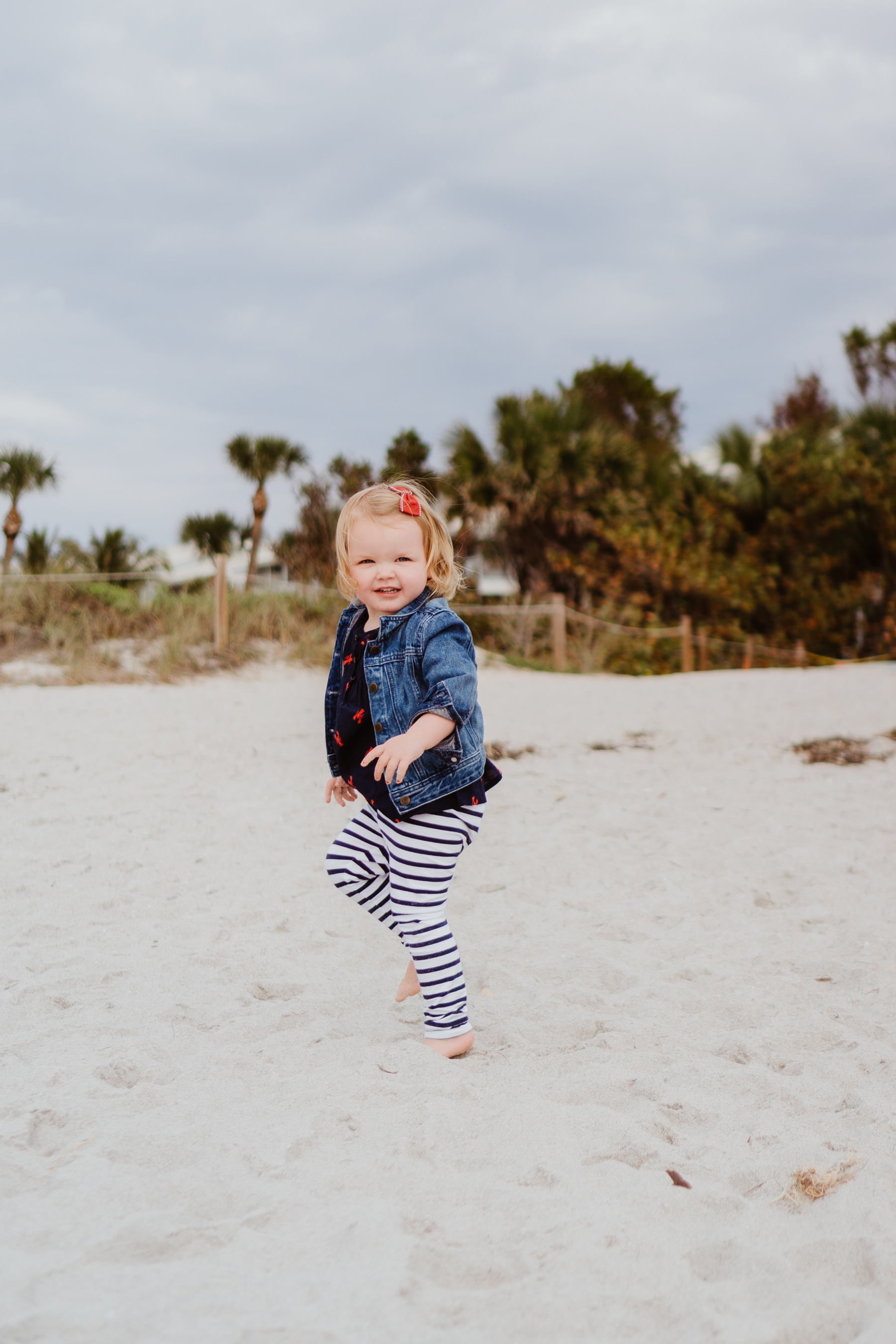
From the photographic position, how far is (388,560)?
7.51ft

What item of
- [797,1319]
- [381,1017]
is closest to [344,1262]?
[797,1319]

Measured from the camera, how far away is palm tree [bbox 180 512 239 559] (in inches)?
762

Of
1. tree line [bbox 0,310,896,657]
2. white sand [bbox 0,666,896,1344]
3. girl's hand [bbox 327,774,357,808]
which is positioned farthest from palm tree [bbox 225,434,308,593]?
girl's hand [bbox 327,774,357,808]

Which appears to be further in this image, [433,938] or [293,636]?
[293,636]

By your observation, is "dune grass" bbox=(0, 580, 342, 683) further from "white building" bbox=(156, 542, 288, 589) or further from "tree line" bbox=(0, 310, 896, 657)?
"tree line" bbox=(0, 310, 896, 657)

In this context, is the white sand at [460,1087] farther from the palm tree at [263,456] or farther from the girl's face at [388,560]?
the palm tree at [263,456]

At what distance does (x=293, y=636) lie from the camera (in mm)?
11180

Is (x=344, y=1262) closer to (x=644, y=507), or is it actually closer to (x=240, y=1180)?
(x=240, y=1180)

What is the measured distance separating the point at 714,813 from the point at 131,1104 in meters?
3.62

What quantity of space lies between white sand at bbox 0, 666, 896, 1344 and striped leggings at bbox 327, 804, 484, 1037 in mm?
129

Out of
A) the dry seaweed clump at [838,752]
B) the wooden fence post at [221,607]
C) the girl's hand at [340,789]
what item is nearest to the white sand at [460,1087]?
the girl's hand at [340,789]

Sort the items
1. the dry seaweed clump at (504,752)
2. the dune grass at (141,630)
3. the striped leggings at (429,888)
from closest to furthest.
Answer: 1. the striped leggings at (429,888)
2. the dry seaweed clump at (504,752)
3. the dune grass at (141,630)

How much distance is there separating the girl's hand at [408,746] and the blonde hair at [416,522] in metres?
0.37

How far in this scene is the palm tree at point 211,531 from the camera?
762 inches
